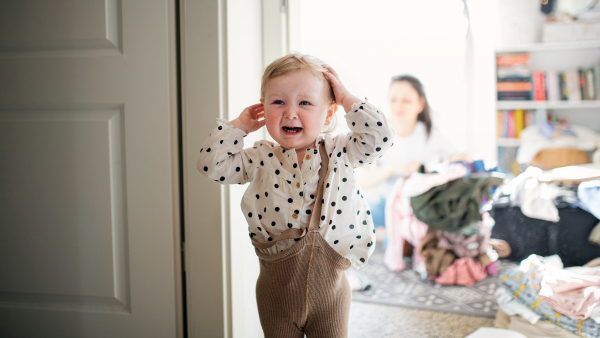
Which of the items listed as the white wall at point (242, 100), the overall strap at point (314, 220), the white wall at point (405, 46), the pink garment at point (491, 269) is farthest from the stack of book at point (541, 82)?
the overall strap at point (314, 220)

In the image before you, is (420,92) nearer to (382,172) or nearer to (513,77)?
(382,172)

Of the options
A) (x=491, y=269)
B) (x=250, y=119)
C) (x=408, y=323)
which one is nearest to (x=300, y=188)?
(x=250, y=119)

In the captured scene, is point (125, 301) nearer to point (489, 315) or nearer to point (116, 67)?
point (116, 67)

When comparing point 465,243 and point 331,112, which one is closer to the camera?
point 331,112

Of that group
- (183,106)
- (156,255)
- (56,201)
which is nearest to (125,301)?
(156,255)

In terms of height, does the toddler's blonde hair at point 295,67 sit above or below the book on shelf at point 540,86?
below

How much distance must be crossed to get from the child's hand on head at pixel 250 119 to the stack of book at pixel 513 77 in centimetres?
263

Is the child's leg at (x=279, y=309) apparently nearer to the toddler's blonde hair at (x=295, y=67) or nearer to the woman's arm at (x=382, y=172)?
the toddler's blonde hair at (x=295, y=67)

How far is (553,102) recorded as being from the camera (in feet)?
9.11

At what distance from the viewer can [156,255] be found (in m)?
1.10

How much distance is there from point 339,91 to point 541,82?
2.71 meters

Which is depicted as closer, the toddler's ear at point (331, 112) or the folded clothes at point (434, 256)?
the toddler's ear at point (331, 112)

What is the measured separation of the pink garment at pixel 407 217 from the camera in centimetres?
225

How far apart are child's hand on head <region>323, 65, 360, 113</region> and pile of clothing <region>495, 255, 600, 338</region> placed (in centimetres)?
131
